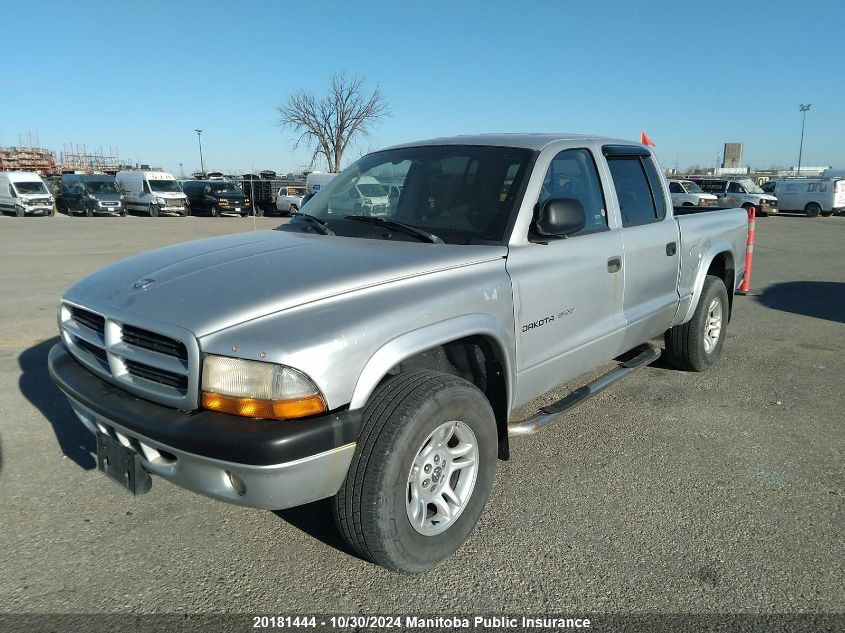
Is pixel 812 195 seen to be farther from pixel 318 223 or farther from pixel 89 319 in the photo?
pixel 89 319

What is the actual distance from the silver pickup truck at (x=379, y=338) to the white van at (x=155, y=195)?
29.3 meters

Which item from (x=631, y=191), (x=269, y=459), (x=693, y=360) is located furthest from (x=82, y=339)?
(x=693, y=360)

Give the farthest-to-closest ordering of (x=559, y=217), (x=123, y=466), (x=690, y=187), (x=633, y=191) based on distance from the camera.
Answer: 1. (x=690, y=187)
2. (x=633, y=191)
3. (x=559, y=217)
4. (x=123, y=466)

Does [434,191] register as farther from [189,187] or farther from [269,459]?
[189,187]

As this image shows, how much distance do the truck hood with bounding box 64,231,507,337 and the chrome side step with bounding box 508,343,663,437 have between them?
892 mm

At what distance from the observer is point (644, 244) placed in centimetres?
414

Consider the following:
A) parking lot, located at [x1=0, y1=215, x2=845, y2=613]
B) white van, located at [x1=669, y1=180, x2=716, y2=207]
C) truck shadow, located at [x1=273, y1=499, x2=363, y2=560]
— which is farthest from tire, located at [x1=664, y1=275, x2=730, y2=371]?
white van, located at [x1=669, y1=180, x2=716, y2=207]

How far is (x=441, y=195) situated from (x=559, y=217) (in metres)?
0.71

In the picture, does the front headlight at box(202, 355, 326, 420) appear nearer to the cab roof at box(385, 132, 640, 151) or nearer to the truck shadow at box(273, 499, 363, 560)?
the truck shadow at box(273, 499, 363, 560)

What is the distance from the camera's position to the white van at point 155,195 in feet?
100

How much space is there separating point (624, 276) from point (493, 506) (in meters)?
1.66

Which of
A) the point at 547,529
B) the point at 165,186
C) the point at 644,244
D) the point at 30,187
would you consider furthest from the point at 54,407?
the point at 30,187

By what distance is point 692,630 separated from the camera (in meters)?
2.35

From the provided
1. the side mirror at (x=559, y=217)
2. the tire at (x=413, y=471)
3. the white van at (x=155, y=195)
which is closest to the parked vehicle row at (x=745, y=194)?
the white van at (x=155, y=195)
